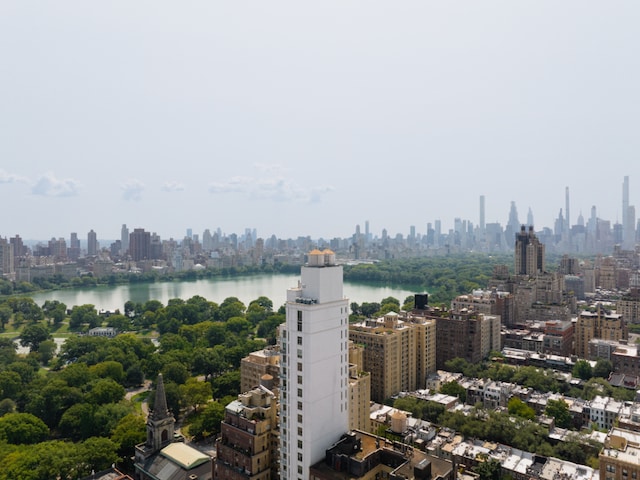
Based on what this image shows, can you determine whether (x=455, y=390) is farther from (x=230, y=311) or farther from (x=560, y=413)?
(x=230, y=311)

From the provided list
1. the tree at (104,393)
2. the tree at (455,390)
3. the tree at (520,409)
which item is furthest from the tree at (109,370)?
the tree at (520,409)

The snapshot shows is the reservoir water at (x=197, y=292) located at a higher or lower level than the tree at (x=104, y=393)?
lower

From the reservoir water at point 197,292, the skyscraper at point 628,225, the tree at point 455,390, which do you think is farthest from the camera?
the skyscraper at point 628,225

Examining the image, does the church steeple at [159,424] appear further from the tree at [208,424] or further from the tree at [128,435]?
the tree at [208,424]

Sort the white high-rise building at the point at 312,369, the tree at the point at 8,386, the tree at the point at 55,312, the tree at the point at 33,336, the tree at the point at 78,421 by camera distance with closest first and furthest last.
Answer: the white high-rise building at the point at 312,369 → the tree at the point at 78,421 → the tree at the point at 8,386 → the tree at the point at 33,336 → the tree at the point at 55,312

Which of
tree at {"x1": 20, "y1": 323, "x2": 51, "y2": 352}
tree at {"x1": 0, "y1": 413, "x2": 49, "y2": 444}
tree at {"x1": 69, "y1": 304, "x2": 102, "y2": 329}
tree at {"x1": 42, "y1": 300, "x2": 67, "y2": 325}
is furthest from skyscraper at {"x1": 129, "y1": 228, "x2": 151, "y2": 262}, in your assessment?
tree at {"x1": 0, "y1": 413, "x2": 49, "y2": 444}

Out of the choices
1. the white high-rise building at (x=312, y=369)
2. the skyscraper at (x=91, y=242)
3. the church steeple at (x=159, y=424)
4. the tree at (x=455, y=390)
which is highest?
the skyscraper at (x=91, y=242)

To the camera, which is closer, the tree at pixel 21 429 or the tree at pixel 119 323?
the tree at pixel 21 429
